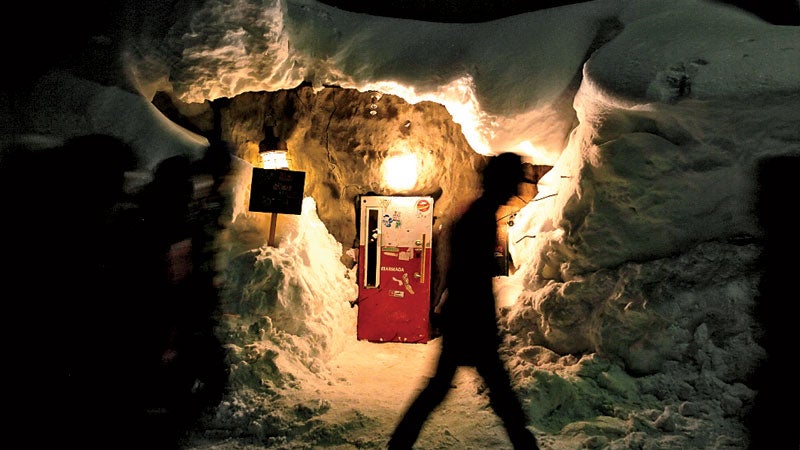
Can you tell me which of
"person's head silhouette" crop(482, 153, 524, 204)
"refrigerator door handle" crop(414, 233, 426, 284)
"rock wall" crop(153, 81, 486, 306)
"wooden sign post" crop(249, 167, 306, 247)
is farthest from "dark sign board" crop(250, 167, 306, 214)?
"person's head silhouette" crop(482, 153, 524, 204)

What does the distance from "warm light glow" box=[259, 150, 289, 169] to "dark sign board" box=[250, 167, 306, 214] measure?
0.63 m

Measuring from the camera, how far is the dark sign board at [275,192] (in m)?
5.91

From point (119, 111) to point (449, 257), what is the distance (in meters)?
5.32

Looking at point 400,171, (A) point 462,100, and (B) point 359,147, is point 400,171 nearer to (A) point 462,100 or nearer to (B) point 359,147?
(B) point 359,147

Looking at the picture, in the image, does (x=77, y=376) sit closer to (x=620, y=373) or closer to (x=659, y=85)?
(x=620, y=373)

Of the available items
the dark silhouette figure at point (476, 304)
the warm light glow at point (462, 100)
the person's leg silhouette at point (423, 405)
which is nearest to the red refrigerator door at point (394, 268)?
the dark silhouette figure at point (476, 304)

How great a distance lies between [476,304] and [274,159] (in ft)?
12.6

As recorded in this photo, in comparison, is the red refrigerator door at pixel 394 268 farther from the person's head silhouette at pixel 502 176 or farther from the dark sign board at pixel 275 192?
the dark sign board at pixel 275 192

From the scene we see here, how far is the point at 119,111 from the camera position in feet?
17.8

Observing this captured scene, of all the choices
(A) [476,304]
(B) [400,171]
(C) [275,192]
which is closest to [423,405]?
(A) [476,304]

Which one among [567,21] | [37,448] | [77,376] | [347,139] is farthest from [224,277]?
[567,21]

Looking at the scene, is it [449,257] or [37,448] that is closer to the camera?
[37,448]

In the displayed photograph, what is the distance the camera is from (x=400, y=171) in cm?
764

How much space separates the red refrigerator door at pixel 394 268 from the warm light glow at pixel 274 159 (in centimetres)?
162
